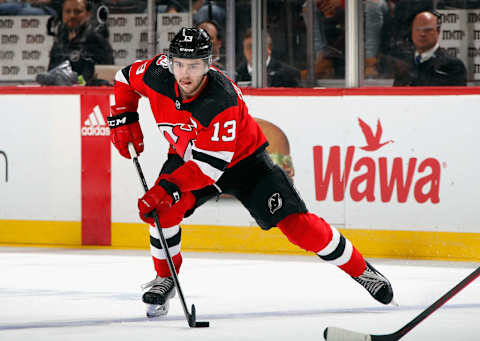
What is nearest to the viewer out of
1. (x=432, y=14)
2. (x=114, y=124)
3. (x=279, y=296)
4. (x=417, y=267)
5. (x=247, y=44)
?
(x=114, y=124)

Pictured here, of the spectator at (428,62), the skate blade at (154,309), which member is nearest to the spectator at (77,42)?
the spectator at (428,62)

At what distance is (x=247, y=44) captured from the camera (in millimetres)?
6535

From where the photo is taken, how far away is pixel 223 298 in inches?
189

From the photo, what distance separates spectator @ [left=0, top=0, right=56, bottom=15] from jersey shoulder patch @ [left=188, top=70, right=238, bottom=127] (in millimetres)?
3109

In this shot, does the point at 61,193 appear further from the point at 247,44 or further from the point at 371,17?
the point at 371,17

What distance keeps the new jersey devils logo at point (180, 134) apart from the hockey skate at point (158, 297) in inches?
21.3

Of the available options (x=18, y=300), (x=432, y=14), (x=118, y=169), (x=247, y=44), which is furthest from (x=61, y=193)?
(x=432, y=14)

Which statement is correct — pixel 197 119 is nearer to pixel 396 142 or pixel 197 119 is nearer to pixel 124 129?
pixel 124 129

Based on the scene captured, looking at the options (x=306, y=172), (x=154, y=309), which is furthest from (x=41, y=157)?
(x=154, y=309)

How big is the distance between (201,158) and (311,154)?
231 centimetres

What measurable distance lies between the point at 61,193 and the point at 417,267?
7.32 ft

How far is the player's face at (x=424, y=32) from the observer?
611cm

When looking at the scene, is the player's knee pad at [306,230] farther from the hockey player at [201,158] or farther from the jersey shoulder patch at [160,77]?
the jersey shoulder patch at [160,77]

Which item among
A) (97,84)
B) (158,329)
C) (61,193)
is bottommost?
(158,329)
